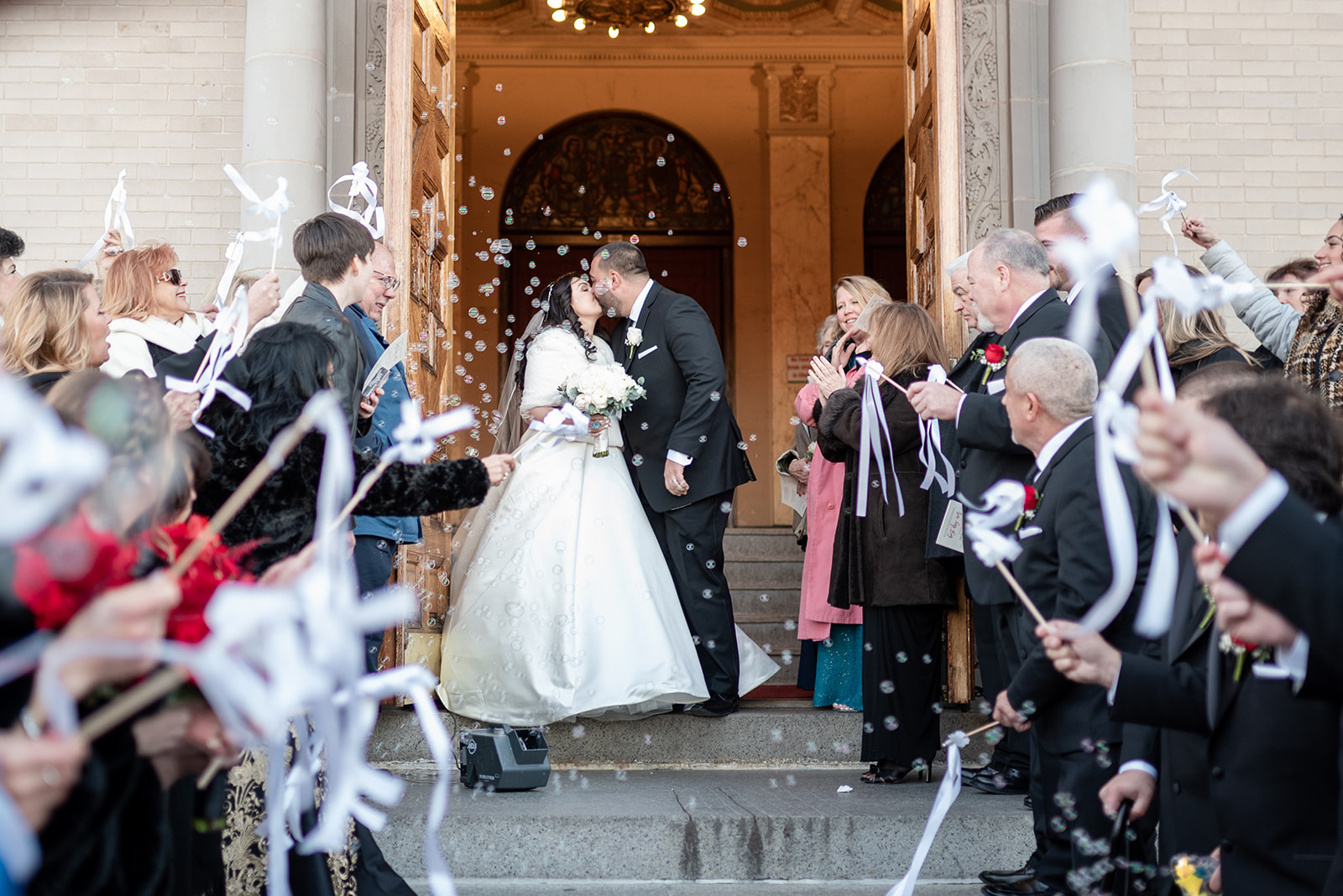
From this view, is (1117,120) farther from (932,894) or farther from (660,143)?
(660,143)

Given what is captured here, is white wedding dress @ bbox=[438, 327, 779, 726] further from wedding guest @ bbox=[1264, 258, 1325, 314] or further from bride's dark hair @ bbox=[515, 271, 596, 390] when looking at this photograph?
wedding guest @ bbox=[1264, 258, 1325, 314]

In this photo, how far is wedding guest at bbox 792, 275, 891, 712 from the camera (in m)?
5.57

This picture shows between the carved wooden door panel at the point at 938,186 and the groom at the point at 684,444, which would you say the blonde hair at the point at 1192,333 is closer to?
the carved wooden door panel at the point at 938,186

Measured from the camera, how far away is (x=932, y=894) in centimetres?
386

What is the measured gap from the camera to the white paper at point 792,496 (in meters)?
6.76

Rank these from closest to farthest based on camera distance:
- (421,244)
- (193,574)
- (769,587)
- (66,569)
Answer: (66,569)
(193,574)
(421,244)
(769,587)

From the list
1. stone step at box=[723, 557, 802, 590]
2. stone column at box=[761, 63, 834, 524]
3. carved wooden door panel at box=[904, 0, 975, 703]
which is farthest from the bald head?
stone column at box=[761, 63, 834, 524]

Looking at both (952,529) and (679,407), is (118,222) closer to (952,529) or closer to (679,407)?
(679,407)

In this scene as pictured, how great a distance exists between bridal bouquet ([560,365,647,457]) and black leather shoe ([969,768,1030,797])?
2.15m

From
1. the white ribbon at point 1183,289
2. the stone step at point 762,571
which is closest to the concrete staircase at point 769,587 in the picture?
the stone step at point 762,571

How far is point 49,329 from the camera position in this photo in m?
3.51

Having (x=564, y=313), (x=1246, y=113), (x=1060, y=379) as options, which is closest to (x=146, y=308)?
(x=564, y=313)

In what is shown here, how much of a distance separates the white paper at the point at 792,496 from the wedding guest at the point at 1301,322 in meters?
2.48

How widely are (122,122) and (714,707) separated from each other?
4.36 metres
